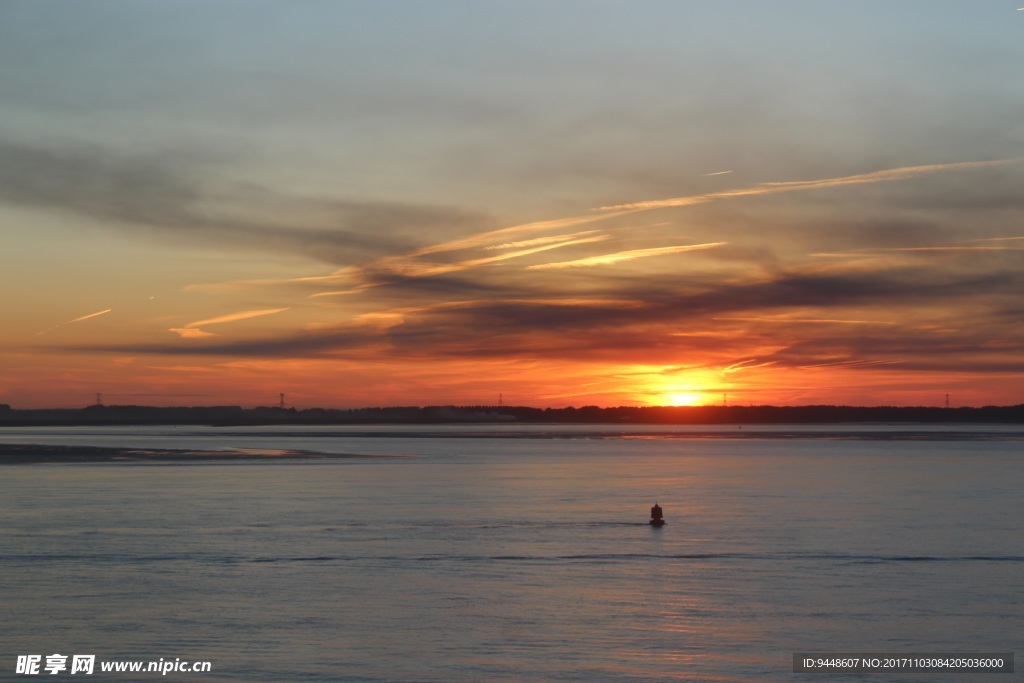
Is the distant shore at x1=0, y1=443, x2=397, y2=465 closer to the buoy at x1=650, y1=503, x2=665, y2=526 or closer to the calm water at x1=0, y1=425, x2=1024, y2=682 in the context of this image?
the calm water at x1=0, y1=425, x2=1024, y2=682

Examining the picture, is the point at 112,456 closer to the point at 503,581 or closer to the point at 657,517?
the point at 657,517

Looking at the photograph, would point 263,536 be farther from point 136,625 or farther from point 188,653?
point 188,653

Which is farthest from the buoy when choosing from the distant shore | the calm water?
the distant shore

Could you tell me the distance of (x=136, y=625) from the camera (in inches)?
829

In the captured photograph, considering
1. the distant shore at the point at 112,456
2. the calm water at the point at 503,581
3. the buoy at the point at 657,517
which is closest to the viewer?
the calm water at the point at 503,581

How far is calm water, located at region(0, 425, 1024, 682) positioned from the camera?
62.5ft

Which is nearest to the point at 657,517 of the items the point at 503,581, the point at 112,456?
the point at 503,581

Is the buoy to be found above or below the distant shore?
above

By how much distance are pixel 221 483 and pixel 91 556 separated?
98.0 feet

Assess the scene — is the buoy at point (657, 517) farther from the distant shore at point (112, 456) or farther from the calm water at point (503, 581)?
the distant shore at point (112, 456)

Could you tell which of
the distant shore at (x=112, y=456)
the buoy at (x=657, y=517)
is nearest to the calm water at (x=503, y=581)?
the buoy at (x=657, y=517)

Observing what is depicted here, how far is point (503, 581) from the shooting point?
2619 centimetres

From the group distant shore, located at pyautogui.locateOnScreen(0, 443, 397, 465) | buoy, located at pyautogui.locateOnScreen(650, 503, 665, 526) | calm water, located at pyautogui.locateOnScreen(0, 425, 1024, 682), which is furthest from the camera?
distant shore, located at pyautogui.locateOnScreen(0, 443, 397, 465)

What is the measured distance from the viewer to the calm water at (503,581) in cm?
1905
